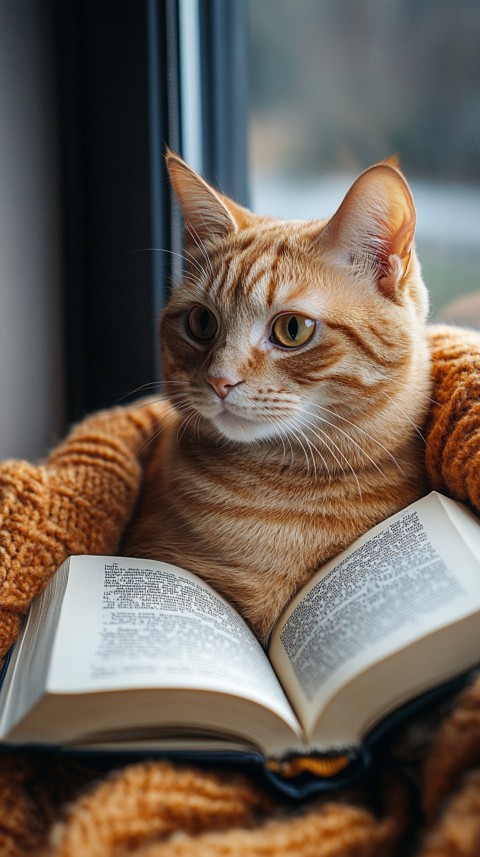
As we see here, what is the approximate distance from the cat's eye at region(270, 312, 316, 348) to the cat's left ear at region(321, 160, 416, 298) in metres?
0.12

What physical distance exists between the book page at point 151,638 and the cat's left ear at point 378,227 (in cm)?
50

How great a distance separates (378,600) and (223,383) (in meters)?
0.34

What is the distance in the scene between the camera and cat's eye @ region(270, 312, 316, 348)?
992mm

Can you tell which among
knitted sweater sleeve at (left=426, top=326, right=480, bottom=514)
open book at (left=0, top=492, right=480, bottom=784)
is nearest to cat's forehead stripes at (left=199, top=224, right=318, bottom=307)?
knitted sweater sleeve at (left=426, top=326, right=480, bottom=514)

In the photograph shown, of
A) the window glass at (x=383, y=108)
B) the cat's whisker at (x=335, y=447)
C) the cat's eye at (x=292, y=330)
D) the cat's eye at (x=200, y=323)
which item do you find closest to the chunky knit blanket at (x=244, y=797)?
the cat's whisker at (x=335, y=447)

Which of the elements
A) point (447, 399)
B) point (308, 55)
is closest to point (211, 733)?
point (447, 399)

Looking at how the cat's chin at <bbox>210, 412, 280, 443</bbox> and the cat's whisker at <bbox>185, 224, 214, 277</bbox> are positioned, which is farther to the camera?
the cat's whisker at <bbox>185, 224, 214, 277</bbox>

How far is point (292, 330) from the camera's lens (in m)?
1.00

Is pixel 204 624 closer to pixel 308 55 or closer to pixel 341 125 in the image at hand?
pixel 341 125

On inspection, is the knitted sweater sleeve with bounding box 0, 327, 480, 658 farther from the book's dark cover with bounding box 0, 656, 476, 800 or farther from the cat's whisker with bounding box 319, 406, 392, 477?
the book's dark cover with bounding box 0, 656, 476, 800

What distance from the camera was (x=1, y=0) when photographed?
1442 mm

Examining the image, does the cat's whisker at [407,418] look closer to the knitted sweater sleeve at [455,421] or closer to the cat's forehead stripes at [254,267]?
the knitted sweater sleeve at [455,421]

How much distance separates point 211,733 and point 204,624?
0.14 m

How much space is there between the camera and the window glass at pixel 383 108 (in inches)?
53.2
